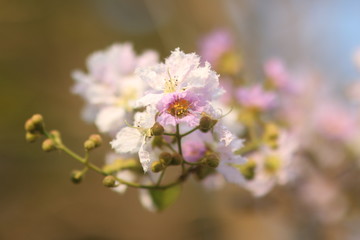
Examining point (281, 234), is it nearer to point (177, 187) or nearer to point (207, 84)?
point (177, 187)

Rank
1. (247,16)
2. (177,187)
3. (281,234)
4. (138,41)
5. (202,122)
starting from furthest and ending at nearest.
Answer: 1. (138,41)
2. (247,16)
3. (281,234)
4. (177,187)
5. (202,122)

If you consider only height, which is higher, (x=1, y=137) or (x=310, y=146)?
(x=1, y=137)

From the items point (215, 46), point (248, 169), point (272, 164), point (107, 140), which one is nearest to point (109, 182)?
point (248, 169)

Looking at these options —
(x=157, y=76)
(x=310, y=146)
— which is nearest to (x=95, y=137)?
(x=157, y=76)

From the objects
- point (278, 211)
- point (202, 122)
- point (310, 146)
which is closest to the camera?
point (202, 122)

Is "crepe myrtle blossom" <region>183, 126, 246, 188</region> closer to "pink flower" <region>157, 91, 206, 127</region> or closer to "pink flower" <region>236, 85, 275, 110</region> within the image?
"pink flower" <region>157, 91, 206, 127</region>

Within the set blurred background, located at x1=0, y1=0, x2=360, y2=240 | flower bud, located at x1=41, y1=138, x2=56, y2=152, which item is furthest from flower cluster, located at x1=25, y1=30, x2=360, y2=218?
blurred background, located at x1=0, y1=0, x2=360, y2=240
